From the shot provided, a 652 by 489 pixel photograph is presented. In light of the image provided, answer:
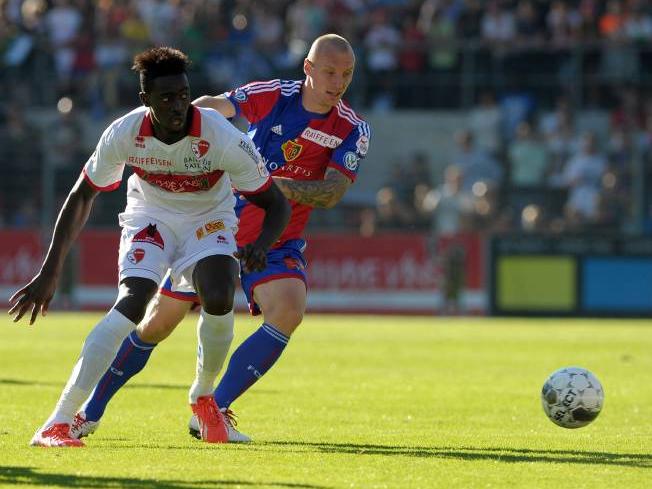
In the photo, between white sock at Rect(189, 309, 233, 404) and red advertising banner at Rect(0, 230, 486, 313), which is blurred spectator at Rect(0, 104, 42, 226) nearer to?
red advertising banner at Rect(0, 230, 486, 313)

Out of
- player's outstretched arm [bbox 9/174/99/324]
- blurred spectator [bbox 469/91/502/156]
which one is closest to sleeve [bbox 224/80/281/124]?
player's outstretched arm [bbox 9/174/99/324]

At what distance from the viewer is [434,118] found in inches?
1029

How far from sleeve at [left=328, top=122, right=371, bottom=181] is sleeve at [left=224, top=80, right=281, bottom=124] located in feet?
1.70

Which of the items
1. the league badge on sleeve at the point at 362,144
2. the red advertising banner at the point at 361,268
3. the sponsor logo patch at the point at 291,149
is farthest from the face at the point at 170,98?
the red advertising banner at the point at 361,268

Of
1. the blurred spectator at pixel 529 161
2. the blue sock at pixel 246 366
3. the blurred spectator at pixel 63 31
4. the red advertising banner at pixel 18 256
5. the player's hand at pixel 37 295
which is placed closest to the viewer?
the player's hand at pixel 37 295

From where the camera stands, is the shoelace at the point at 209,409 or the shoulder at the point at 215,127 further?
the shoelace at the point at 209,409

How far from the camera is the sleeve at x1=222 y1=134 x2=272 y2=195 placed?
766 centimetres

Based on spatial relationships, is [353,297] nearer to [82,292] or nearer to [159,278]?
[82,292]

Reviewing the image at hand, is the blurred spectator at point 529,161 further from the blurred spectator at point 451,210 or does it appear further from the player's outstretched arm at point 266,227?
the player's outstretched arm at point 266,227

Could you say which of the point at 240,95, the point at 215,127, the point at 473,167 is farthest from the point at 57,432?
the point at 473,167

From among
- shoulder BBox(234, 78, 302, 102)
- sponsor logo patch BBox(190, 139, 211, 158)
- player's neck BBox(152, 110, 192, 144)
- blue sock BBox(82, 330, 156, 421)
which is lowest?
blue sock BBox(82, 330, 156, 421)

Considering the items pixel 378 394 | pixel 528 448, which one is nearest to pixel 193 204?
pixel 528 448

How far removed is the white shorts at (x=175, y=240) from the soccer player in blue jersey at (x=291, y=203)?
3.4 inches

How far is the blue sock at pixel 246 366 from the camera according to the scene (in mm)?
8375
